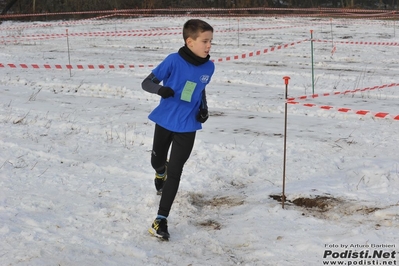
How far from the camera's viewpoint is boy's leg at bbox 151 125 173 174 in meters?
5.07

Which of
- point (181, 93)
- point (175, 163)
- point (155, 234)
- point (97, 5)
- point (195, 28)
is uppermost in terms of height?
point (97, 5)

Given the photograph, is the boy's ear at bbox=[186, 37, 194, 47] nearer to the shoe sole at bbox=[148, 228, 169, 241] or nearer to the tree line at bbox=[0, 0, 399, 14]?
the shoe sole at bbox=[148, 228, 169, 241]

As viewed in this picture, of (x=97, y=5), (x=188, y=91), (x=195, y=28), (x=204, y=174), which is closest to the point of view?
(x=195, y=28)

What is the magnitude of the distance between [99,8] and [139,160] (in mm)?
34110

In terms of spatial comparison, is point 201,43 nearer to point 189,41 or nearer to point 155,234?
point 189,41

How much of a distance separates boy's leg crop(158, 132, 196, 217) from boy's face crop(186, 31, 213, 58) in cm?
73

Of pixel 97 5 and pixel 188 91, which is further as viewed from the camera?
pixel 97 5

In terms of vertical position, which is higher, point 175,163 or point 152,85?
point 152,85

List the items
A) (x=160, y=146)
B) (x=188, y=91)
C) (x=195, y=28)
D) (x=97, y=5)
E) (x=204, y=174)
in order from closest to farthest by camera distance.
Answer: (x=195, y=28) < (x=188, y=91) < (x=160, y=146) < (x=204, y=174) < (x=97, y=5)

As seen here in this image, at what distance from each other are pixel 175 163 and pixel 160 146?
380 mm

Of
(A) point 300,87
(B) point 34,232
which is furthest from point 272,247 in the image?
(A) point 300,87

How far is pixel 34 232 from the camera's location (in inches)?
189

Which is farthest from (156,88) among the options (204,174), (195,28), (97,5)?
(97,5)

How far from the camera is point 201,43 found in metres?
4.67
